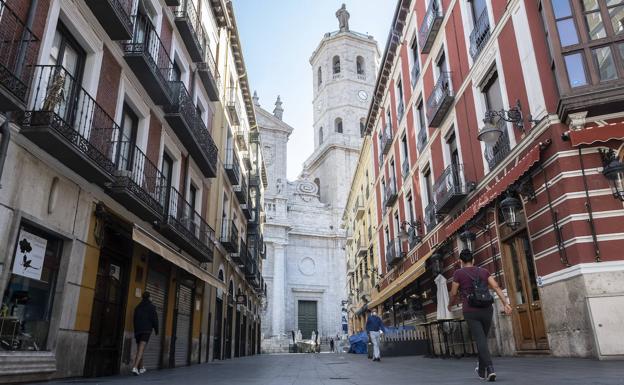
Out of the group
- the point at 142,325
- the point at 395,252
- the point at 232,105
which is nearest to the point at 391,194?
the point at 395,252

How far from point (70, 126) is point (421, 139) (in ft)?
40.6

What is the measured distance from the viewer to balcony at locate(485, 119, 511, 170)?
33.1 ft

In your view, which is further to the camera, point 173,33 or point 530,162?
point 173,33

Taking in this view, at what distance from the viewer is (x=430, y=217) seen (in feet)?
49.9

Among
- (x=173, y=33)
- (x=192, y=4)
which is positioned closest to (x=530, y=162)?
(x=173, y=33)

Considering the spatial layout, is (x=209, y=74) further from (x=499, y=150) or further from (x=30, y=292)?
(x=30, y=292)

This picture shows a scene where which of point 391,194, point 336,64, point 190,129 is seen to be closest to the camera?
point 190,129

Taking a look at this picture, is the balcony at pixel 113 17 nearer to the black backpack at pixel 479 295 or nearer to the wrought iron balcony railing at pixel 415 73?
the black backpack at pixel 479 295

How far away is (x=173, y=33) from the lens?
11.9 meters

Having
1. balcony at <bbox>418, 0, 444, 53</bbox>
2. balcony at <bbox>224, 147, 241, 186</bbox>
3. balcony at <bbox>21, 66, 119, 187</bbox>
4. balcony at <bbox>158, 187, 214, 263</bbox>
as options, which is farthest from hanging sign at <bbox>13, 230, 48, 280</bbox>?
balcony at <bbox>418, 0, 444, 53</bbox>

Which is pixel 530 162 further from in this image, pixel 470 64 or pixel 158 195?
pixel 158 195

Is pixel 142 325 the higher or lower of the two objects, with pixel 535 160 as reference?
lower

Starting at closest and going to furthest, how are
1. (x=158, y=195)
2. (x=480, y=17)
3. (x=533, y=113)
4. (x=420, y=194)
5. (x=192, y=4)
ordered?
(x=533, y=113) < (x=158, y=195) < (x=480, y=17) < (x=192, y=4) < (x=420, y=194)

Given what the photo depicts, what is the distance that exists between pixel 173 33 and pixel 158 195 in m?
4.56
